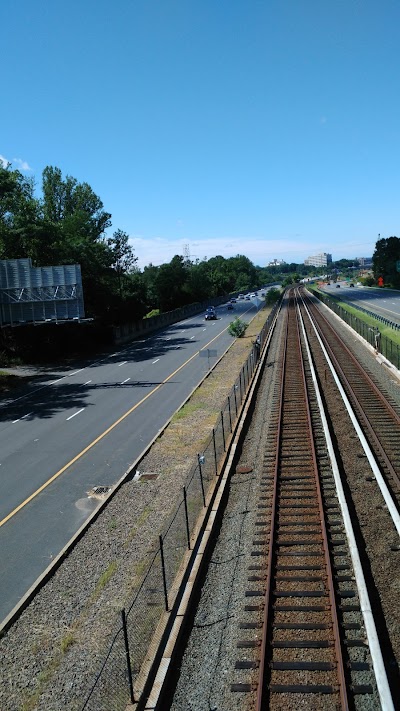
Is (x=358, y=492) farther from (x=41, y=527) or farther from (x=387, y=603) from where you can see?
(x=41, y=527)

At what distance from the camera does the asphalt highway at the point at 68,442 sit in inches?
564

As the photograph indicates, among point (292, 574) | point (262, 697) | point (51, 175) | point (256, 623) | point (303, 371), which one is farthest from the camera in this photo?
point (51, 175)

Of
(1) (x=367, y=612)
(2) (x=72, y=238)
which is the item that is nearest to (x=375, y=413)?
(1) (x=367, y=612)

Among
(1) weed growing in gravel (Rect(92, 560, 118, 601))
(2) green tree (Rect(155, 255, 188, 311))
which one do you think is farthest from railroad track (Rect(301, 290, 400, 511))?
(2) green tree (Rect(155, 255, 188, 311))

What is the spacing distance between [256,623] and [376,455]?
382 inches

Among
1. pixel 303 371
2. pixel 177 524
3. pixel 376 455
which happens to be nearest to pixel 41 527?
pixel 177 524

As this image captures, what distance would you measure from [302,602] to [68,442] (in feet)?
50.2

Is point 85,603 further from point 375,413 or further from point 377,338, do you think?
point 377,338

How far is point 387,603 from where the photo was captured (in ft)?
33.1

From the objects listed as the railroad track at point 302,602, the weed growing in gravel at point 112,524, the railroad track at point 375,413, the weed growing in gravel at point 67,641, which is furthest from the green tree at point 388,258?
the weed growing in gravel at point 67,641

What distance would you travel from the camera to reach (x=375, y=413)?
76.7ft

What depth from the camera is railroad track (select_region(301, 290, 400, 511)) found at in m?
16.8

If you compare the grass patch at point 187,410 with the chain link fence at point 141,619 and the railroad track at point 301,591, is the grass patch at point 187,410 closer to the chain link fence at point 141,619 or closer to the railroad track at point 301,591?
the railroad track at point 301,591

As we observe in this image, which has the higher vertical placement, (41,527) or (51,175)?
(51,175)
